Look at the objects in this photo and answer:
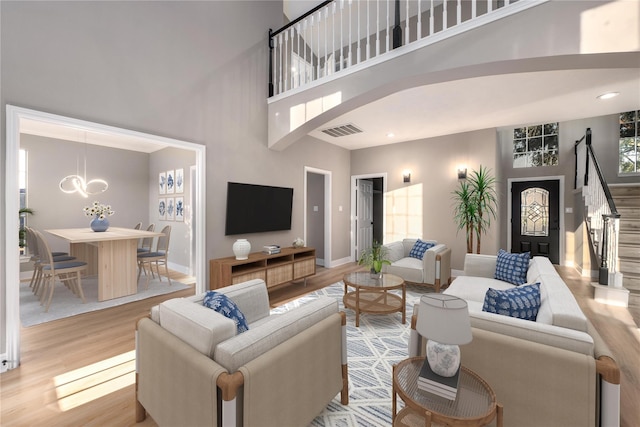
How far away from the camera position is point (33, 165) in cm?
529

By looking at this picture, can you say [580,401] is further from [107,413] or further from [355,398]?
[107,413]

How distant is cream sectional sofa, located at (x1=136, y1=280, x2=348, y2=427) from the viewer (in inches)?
46.8

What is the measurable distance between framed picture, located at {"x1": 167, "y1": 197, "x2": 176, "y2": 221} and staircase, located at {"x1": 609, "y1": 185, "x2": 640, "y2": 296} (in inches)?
314

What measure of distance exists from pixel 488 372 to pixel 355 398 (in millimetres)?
927

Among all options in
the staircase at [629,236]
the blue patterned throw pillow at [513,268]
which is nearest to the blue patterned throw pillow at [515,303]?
the blue patterned throw pillow at [513,268]

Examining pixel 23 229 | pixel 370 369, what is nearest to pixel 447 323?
pixel 370 369

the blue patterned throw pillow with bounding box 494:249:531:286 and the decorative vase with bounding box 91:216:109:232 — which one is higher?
the decorative vase with bounding box 91:216:109:232

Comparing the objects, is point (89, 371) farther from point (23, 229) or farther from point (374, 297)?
point (23, 229)

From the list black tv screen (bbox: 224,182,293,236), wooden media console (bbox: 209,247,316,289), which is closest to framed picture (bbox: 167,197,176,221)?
black tv screen (bbox: 224,182,293,236)

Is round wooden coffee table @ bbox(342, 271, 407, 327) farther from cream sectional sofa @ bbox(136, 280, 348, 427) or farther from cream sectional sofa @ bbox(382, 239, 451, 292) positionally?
cream sectional sofa @ bbox(136, 280, 348, 427)

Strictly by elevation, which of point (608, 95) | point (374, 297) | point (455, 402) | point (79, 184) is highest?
point (608, 95)

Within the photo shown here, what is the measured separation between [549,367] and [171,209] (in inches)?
259

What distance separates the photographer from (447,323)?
4.25ft

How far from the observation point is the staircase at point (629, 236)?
153 inches
